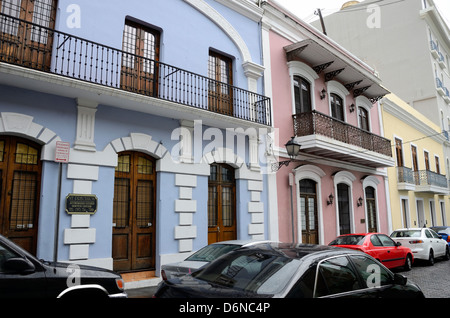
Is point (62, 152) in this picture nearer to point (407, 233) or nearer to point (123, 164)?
point (123, 164)

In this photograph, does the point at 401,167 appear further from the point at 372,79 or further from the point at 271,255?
the point at 271,255

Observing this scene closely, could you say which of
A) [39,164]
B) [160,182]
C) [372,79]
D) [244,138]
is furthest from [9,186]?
[372,79]

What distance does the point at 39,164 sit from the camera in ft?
26.7

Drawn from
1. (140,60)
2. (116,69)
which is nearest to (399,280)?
(116,69)

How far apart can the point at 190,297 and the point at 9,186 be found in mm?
5900

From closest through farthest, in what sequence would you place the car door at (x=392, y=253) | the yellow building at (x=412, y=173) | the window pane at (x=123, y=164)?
the window pane at (x=123, y=164)
the car door at (x=392, y=253)
the yellow building at (x=412, y=173)

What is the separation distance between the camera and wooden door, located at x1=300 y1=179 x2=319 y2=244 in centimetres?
1386

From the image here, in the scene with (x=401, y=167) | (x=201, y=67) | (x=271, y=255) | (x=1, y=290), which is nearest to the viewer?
(x=1, y=290)

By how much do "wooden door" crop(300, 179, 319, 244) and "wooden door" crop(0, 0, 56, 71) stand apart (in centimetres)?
985

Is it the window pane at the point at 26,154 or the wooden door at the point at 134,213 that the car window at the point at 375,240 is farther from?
the window pane at the point at 26,154

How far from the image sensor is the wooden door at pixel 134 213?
29.8ft

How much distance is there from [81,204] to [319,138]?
8.50 m

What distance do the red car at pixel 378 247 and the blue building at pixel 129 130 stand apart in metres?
2.80

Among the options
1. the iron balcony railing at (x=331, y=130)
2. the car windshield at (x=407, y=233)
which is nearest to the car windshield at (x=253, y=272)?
the iron balcony railing at (x=331, y=130)
